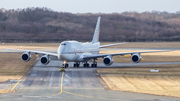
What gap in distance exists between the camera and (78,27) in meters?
153

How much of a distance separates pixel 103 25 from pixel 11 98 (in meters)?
131

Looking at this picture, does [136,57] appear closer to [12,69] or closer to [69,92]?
[12,69]

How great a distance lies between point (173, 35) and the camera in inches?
5349

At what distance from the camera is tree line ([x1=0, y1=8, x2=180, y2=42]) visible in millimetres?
136250

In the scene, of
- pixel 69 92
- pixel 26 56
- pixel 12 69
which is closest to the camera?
pixel 69 92

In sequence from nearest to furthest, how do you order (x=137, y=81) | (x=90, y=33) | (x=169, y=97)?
(x=169, y=97)
(x=137, y=81)
(x=90, y=33)

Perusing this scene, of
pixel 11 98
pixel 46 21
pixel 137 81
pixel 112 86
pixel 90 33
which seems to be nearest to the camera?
pixel 11 98

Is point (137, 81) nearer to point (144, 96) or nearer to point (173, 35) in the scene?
point (144, 96)

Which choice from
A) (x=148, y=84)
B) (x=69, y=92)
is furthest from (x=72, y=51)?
(x=69, y=92)

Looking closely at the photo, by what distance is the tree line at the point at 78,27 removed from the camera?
136 metres

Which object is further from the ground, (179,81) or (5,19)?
(5,19)

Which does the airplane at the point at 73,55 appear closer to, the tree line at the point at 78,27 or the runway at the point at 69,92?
the runway at the point at 69,92

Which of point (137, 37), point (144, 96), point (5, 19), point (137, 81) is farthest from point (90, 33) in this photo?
point (144, 96)

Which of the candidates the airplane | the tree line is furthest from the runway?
the tree line
